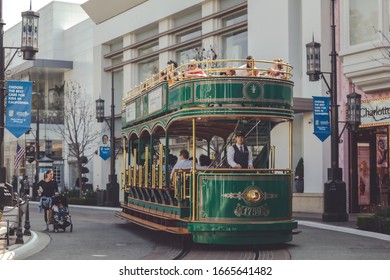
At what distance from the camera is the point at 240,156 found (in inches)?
497

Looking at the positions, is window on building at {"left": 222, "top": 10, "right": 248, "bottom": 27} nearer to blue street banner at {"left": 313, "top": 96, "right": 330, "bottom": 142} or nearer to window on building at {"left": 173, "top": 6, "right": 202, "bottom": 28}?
window on building at {"left": 173, "top": 6, "right": 202, "bottom": 28}

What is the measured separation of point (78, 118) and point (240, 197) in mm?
29183

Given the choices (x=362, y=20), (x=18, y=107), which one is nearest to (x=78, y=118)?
(x=362, y=20)

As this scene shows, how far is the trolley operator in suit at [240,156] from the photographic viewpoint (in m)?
12.6

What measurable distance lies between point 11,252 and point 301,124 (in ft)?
47.7

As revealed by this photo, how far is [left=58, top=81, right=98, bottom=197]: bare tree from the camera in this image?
125 feet

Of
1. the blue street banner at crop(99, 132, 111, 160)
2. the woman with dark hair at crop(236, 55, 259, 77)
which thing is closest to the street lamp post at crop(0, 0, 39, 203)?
the woman with dark hair at crop(236, 55, 259, 77)

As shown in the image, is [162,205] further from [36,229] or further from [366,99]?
[366,99]

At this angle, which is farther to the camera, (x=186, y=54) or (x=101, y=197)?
(x=101, y=197)

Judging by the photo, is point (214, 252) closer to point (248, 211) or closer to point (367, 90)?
point (248, 211)

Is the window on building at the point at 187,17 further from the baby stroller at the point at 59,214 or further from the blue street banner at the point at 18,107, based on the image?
the blue street banner at the point at 18,107

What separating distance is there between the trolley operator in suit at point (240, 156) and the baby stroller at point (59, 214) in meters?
6.04

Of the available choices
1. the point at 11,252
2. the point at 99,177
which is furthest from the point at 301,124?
the point at 99,177

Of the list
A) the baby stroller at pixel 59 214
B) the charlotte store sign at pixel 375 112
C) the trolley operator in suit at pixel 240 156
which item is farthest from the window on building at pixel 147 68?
the trolley operator in suit at pixel 240 156
